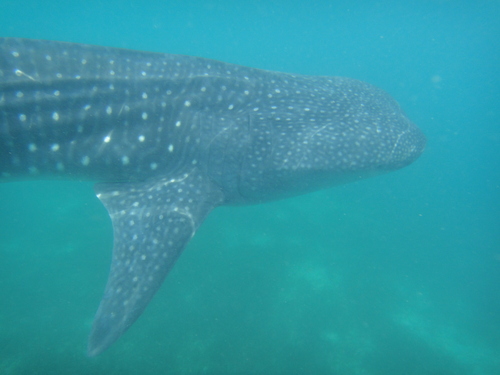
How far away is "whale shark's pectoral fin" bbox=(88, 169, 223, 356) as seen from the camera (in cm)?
303

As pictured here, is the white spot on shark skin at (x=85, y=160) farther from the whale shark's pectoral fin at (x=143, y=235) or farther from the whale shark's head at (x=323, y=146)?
the whale shark's head at (x=323, y=146)

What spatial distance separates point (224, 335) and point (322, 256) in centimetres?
380

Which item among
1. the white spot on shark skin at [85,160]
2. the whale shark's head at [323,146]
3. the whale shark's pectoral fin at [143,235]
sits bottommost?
the whale shark's pectoral fin at [143,235]

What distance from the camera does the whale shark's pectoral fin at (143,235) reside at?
119 inches

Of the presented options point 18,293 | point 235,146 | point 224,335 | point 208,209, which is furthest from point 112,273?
point 18,293

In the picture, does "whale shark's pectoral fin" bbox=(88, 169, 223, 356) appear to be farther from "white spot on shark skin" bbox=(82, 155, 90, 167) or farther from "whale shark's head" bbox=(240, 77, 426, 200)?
"whale shark's head" bbox=(240, 77, 426, 200)

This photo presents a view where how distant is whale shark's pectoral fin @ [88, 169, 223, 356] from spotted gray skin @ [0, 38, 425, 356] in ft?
0.04

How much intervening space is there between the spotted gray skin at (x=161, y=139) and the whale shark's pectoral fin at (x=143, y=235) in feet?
0.04

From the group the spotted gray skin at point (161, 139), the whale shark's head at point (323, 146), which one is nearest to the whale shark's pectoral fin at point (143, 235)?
the spotted gray skin at point (161, 139)

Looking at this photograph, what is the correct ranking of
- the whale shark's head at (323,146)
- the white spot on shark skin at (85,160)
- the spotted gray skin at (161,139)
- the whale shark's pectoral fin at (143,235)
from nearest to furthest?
the whale shark's pectoral fin at (143,235), the spotted gray skin at (161,139), the white spot on shark skin at (85,160), the whale shark's head at (323,146)

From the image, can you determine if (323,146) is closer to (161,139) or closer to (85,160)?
(161,139)

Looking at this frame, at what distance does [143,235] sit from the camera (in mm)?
3518

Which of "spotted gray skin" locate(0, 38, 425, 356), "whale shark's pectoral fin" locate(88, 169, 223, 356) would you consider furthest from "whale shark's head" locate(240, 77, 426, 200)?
"whale shark's pectoral fin" locate(88, 169, 223, 356)

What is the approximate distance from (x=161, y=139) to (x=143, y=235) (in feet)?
4.58
